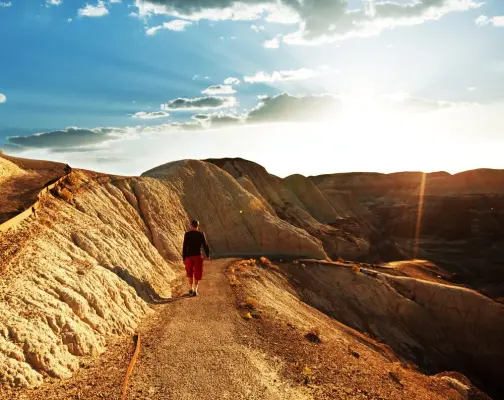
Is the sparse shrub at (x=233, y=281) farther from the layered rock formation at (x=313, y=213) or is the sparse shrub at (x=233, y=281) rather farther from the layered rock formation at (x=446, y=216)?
the layered rock formation at (x=446, y=216)

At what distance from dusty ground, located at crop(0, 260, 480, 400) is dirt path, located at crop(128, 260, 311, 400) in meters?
0.02

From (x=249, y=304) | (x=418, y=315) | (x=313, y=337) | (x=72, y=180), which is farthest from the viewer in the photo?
(x=418, y=315)

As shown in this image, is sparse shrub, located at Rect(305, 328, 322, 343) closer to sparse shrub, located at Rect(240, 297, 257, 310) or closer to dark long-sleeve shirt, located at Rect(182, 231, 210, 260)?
sparse shrub, located at Rect(240, 297, 257, 310)

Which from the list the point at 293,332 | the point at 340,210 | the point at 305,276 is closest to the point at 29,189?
the point at 293,332

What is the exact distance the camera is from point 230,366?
8.31m

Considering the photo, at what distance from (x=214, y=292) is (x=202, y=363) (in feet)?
21.5

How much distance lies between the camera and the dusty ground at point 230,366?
23.4ft

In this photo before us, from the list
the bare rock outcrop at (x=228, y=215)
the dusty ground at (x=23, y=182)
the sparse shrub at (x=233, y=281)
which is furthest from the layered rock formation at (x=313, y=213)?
the sparse shrub at (x=233, y=281)

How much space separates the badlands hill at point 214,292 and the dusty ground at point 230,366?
0.29 ft

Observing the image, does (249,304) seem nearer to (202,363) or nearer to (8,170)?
(202,363)

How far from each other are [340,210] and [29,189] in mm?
64538

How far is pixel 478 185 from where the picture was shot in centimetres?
10525

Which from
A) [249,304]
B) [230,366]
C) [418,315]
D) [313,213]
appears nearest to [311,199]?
[313,213]

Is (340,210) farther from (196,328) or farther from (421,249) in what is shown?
(196,328)
